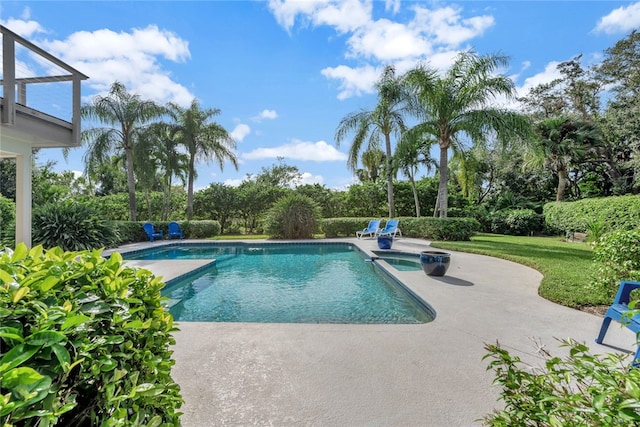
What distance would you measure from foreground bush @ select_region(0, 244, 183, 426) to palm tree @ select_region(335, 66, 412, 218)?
46.7 feet

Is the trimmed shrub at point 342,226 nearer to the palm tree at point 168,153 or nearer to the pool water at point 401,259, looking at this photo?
the pool water at point 401,259

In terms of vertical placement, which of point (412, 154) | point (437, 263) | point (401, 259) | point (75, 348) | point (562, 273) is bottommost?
point (401, 259)

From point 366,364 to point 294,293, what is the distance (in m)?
3.63

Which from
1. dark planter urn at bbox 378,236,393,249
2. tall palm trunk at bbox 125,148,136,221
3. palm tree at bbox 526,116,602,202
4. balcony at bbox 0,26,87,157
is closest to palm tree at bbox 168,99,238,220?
tall palm trunk at bbox 125,148,136,221

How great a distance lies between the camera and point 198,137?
1800cm

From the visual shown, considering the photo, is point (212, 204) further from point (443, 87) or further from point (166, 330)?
point (166, 330)

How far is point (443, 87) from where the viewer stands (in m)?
12.5

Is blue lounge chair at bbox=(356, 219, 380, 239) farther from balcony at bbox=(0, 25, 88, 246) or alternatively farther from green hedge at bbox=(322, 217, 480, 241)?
balcony at bbox=(0, 25, 88, 246)

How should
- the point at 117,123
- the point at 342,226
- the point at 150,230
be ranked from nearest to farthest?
1. the point at 150,230
2. the point at 117,123
3. the point at 342,226

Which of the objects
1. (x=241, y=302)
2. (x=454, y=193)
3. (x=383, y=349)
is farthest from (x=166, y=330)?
(x=454, y=193)

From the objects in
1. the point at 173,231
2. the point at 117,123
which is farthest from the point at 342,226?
the point at 117,123

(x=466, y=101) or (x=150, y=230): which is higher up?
(x=466, y=101)

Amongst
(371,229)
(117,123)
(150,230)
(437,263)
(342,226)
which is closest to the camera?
(437,263)

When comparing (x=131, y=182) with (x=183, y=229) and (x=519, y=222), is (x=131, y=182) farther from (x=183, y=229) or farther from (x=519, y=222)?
(x=519, y=222)
